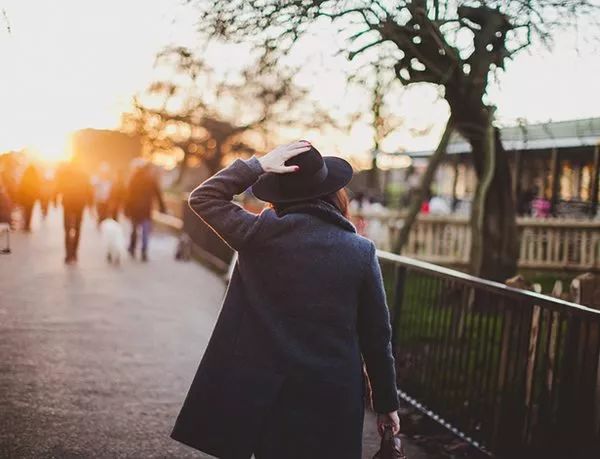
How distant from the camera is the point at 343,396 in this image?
8.82ft

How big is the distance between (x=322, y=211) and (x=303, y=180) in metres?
0.13

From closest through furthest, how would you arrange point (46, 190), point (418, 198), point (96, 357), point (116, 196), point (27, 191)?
point (96, 357) < point (418, 198) < point (27, 191) < point (116, 196) < point (46, 190)

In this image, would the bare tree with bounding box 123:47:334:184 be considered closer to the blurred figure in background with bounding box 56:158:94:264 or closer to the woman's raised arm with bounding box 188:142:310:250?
the blurred figure in background with bounding box 56:158:94:264

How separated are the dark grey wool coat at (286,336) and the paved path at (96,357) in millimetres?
1947

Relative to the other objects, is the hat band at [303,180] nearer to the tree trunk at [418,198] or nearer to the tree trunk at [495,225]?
the tree trunk at [418,198]

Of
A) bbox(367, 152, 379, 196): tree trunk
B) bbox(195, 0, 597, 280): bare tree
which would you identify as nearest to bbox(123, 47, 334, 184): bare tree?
bbox(367, 152, 379, 196): tree trunk

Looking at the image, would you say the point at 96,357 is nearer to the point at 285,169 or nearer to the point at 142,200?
the point at 285,169

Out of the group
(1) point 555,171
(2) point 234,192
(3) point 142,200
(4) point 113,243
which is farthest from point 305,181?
(1) point 555,171

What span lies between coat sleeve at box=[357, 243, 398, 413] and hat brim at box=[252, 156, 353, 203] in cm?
26

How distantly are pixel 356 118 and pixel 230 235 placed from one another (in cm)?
768

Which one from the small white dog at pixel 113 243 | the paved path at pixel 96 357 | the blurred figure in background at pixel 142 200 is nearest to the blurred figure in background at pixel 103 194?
the blurred figure in background at pixel 142 200

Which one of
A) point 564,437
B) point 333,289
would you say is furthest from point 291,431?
point 564,437

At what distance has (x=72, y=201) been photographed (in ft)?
43.6

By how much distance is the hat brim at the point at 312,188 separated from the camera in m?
2.76
